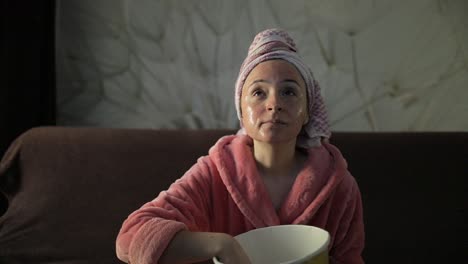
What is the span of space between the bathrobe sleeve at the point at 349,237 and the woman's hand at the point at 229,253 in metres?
0.25

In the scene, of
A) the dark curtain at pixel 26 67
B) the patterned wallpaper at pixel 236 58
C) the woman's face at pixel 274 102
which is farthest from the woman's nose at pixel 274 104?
the dark curtain at pixel 26 67

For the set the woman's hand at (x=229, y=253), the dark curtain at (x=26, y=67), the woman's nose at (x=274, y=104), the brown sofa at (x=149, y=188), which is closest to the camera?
the woman's hand at (x=229, y=253)

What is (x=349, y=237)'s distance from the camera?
2.71 feet

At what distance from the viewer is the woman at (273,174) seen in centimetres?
77

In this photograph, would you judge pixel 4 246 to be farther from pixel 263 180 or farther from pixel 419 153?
pixel 419 153

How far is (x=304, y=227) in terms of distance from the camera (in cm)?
69

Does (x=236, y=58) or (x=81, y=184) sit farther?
(x=236, y=58)

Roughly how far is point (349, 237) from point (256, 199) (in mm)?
191

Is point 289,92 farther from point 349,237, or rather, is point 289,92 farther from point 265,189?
point 349,237

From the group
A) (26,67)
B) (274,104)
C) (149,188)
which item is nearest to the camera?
(274,104)

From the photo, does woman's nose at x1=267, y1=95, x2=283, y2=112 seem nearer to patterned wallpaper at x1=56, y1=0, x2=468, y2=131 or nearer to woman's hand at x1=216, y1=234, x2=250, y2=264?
woman's hand at x1=216, y1=234, x2=250, y2=264

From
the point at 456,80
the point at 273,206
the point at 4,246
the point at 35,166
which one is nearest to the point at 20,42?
the point at 35,166

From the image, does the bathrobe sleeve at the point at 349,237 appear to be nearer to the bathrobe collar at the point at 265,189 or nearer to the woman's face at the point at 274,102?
the bathrobe collar at the point at 265,189

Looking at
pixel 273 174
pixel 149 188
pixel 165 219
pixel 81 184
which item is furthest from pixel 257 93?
pixel 81 184
